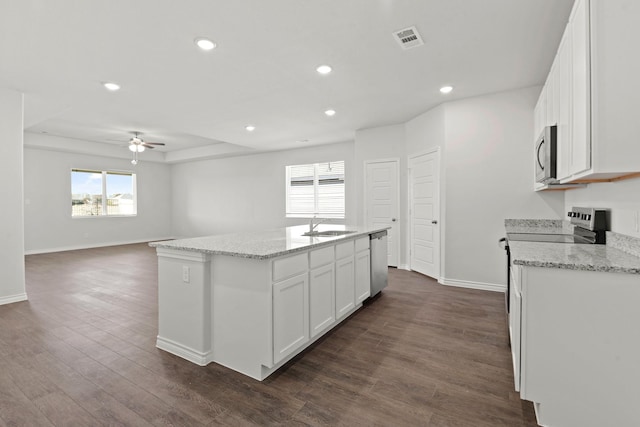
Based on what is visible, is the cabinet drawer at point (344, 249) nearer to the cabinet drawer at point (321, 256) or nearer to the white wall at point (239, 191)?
the cabinet drawer at point (321, 256)

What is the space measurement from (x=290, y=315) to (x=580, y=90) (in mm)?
2296

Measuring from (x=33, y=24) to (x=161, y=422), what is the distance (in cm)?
325

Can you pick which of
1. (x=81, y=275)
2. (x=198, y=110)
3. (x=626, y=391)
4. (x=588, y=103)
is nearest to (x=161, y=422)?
(x=626, y=391)

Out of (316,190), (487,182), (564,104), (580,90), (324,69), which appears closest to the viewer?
(580,90)

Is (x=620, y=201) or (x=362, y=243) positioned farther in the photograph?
(x=362, y=243)

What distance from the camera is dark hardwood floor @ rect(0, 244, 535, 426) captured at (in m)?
1.75

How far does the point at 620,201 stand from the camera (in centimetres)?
209

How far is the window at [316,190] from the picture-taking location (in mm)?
7438

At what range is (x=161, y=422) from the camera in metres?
1.68

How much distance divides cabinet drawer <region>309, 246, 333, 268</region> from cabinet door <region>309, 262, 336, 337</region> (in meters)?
0.05

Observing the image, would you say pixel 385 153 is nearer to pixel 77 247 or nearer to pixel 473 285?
pixel 473 285

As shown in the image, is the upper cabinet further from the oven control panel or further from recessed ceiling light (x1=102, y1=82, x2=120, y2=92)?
recessed ceiling light (x1=102, y1=82, x2=120, y2=92)

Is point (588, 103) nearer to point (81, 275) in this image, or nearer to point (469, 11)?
point (469, 11)

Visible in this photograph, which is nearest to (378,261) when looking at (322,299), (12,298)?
(322,299)
